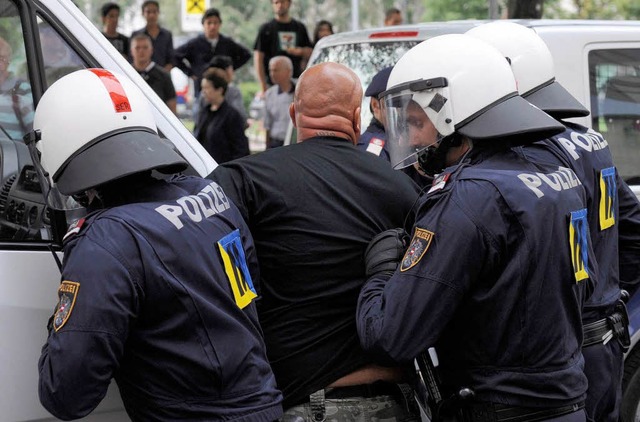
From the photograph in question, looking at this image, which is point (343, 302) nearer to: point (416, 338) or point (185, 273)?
point (416, 338)

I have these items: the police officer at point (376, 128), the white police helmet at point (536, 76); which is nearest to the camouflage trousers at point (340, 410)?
the white police helmet at point (536, 76)

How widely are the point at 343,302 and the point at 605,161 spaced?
123 cm

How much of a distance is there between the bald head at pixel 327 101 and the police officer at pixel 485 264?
0.21 m

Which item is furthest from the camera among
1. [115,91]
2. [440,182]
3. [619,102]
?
[619,102]

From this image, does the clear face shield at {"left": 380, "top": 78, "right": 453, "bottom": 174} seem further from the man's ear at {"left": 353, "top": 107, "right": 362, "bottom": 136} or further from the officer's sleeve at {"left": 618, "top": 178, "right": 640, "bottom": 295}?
the officer's sleeve at {"left": 618, "top": 178, "right": 640, "bottom": 295}

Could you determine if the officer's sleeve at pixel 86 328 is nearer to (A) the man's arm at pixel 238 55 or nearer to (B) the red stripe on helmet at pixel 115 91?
(B) the red stripe on helmet at pixel 115 91

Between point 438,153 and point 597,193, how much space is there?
2.82 ft

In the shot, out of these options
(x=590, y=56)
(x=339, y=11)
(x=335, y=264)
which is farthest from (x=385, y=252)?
(x=339, y=11)

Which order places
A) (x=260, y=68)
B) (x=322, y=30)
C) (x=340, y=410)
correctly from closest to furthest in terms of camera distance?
(x=340, y=410) → (x=260, y=68) → (x=322, y=30)

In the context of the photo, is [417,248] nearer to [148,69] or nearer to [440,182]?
[440,182]

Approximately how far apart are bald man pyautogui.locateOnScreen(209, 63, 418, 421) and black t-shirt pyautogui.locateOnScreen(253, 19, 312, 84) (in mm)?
8469

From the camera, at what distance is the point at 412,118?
2955 millimetres

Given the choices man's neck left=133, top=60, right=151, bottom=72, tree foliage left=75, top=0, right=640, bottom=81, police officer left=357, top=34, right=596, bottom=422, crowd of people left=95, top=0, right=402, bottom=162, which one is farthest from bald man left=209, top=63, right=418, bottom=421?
tree foliage left=75, top=0, right=640, bottom=81

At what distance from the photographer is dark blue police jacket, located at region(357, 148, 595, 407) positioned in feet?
8.73
